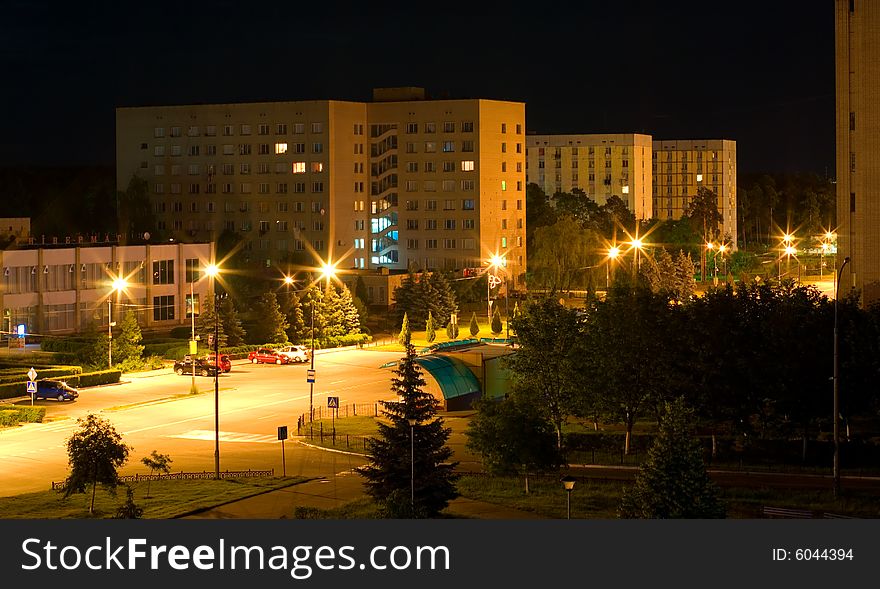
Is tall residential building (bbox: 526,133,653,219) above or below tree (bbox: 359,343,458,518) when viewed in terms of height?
above

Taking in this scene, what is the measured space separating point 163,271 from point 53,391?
30718mm

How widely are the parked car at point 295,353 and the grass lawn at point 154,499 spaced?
33.2 m

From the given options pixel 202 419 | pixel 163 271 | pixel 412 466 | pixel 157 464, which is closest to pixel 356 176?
pixel 163 271

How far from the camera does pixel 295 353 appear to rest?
7456 cm

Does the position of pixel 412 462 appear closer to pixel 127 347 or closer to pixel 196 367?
pixel 196 367

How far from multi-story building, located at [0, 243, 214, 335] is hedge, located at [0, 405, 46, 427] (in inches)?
770

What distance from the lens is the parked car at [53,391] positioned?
57031 mm

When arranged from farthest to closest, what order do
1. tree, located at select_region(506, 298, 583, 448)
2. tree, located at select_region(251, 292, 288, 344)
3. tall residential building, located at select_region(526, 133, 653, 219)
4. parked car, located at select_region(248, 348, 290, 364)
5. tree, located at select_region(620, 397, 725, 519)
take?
tall residential building, located at select_region(526, 133, 653, 219) < tree, located at select_region(251, 292, 288, 344) < parked car, located at select_region(248, 348, 290, 364) < tree, located at select_region(506, 298, 583, 448) < tree, located at select_region(620, 397, 725, 519)

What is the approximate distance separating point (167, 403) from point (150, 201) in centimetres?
7165

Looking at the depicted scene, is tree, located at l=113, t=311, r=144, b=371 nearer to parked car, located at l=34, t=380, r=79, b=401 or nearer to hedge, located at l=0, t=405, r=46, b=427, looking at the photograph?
parked car, located at l=34, t=380, r=79, b=401

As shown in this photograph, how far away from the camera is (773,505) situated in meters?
36.2

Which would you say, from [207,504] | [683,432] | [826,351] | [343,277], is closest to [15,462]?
[207,504]

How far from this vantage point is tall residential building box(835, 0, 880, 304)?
61594mm

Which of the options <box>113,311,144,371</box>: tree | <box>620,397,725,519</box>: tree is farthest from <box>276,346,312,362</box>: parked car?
<box>620,397,725,519</box>: tree
